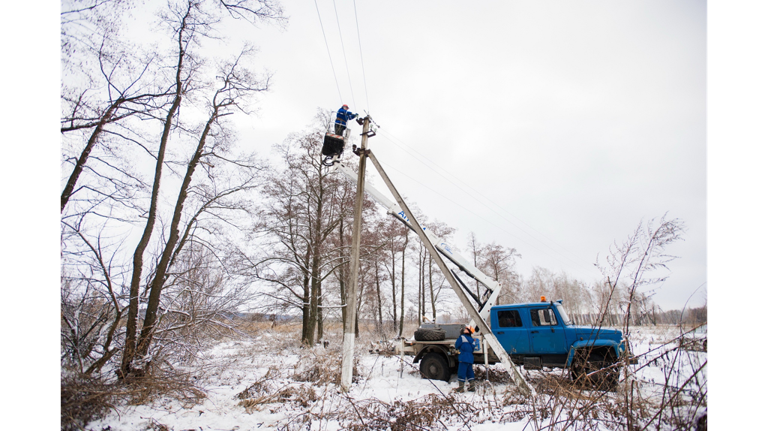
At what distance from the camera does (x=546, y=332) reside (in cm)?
772

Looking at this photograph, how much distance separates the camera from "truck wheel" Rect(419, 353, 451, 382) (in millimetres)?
8283

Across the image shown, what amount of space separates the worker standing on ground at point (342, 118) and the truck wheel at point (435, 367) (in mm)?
6798

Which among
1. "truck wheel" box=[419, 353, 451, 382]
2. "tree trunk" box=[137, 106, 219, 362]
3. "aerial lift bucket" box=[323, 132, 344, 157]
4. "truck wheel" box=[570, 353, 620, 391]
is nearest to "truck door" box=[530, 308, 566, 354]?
"truck wheel" box=[570, 353, 620, 391]

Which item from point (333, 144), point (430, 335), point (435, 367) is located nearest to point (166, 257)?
point (333, 144)

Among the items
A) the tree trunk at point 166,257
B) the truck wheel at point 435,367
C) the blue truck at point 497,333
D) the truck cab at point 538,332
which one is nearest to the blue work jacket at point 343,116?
the blue truck at point 497,333

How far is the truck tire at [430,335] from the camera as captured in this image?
8.85 metres

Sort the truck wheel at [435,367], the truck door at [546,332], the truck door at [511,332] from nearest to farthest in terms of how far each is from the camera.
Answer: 1. the truck door at [546,332]
2. the truck door at [511,332]
3. the truck wheel at [435,367]

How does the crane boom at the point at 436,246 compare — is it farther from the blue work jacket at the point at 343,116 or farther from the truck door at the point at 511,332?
the blue work jacket at the point at 343,116

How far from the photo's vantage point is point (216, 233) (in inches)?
327

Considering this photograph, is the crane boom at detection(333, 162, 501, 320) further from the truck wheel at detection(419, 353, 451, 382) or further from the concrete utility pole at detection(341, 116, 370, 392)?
the truck wheel at detection(419, 353, 451, 382)

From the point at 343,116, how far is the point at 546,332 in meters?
7.83

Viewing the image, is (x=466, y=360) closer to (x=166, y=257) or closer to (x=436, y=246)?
(x=436, y=246)
